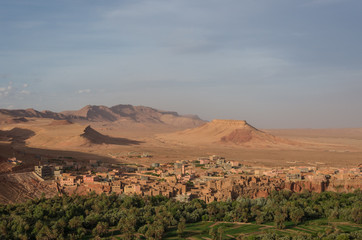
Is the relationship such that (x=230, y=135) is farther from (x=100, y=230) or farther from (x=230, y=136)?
(x=100, y=230)

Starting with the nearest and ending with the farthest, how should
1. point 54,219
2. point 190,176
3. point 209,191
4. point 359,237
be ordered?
1. point 359,237
2. point 54,219
3. point 209,191
4. point 190,176

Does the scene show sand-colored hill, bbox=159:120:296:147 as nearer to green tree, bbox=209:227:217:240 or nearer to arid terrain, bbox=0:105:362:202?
arid terrain, bbox=0:105:362:202

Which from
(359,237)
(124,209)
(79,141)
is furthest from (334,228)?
(79,141)

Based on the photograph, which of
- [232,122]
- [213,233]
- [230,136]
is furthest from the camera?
[232,122]

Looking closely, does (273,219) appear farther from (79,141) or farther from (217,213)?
(79,141)

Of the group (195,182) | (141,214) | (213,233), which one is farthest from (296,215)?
(195,182)

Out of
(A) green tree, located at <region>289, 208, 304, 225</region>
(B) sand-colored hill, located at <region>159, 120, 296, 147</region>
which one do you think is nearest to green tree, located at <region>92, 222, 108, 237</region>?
(A) green tree, located at <region>289, 208, 304, 225</region>

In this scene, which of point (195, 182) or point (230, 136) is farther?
point (230, 136)
